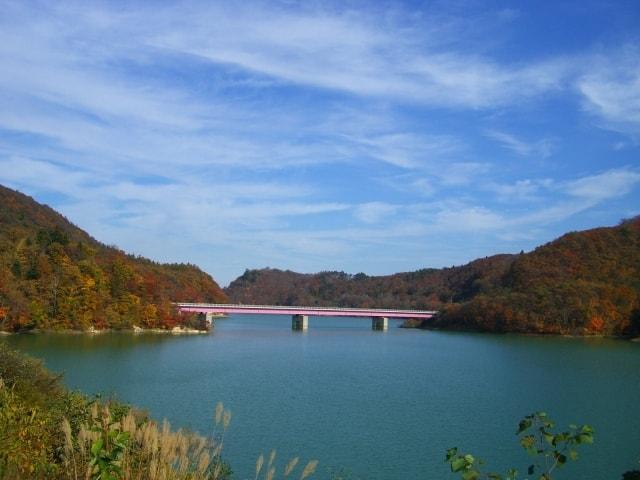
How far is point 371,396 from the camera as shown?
27562 millimetres

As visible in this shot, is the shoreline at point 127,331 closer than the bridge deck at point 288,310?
Yes

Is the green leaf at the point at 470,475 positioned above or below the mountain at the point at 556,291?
below

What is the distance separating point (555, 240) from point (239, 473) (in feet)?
332

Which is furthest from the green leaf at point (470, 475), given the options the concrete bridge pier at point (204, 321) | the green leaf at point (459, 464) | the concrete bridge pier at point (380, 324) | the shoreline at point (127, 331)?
the concrete bridge pier at point (380, 324)

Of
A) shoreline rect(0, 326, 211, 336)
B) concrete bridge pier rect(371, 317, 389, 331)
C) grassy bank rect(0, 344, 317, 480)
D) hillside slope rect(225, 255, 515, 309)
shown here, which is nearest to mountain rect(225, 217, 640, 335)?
hillside slope rect(225, 255, 515, 309)

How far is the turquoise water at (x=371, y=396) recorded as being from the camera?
57.7 feet

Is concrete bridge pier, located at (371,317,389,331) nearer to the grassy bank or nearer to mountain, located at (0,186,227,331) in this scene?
mountain, located at (0,186,227,331)

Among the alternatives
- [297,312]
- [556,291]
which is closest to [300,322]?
[297,312]

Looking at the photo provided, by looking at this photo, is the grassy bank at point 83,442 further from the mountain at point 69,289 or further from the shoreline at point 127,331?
the mountain at point 69,289

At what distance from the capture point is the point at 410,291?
6122 inches

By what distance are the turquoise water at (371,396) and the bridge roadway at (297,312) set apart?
2494cm

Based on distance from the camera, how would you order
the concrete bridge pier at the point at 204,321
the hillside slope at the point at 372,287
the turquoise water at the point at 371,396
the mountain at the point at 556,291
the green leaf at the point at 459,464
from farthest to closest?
the hillside slope at the point at 372,287 → the mountain at the point at 556,291 → the concrete bridge pier at the point at 204,321 → the turquoise water at the point at 371,396 → the green leaf at the point at 459,464

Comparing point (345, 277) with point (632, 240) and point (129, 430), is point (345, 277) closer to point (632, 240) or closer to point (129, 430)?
point (632, 240)

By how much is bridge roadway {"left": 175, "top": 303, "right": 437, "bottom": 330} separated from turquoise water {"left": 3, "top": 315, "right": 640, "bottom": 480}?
81.8 feet
